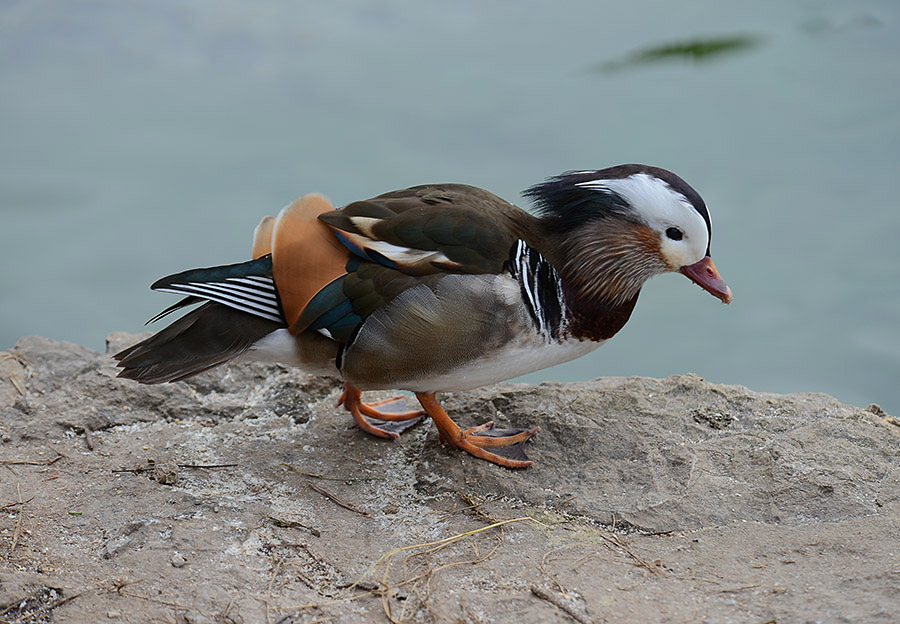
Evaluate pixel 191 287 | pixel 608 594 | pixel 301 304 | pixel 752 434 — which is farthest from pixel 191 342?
pixel 752 434

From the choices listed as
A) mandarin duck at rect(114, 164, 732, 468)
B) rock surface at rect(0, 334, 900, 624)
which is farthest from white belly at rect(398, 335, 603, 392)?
rock surface at rect(0, 334, 900, 624)

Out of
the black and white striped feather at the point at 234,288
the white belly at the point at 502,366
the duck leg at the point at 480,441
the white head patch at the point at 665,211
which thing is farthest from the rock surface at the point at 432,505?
the white head patch at the point at 665,211

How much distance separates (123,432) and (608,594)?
6.07 ft

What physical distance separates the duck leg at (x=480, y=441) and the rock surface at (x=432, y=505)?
4cm

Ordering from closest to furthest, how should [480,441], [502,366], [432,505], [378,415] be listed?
[432,505] < [502,366] < [480,441] < [378,415]

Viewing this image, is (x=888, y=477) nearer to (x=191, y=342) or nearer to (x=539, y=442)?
(x=539, y=442)

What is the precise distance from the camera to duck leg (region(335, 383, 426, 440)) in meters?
3.36

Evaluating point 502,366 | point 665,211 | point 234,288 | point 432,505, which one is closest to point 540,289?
point 502,366

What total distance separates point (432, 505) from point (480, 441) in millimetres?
349

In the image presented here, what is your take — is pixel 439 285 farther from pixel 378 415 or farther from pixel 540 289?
pixel 378 415

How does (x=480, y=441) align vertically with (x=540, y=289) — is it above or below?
below

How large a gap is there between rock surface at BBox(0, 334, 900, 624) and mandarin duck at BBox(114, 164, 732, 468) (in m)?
0.32

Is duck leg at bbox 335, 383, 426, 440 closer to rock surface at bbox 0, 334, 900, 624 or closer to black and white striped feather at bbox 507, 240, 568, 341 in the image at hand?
rock surface at bbox 0, 334, 900, 624

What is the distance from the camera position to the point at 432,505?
2910mm
